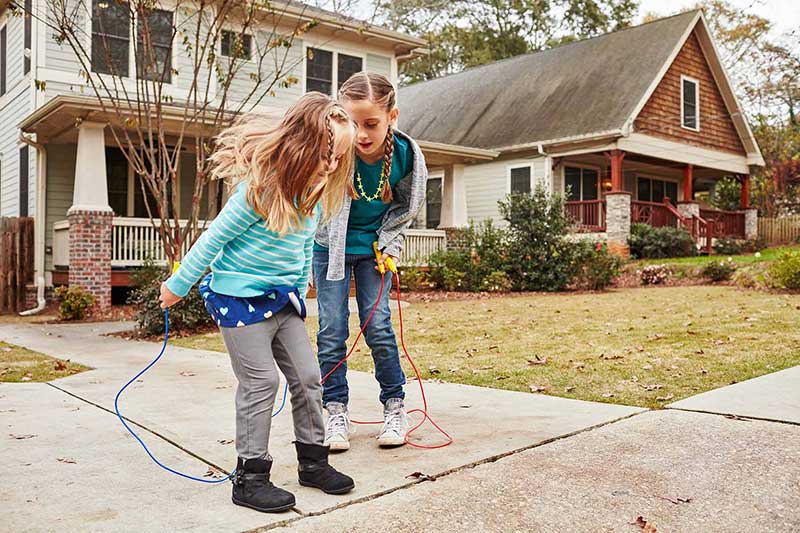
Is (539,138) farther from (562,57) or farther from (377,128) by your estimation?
(377,128)

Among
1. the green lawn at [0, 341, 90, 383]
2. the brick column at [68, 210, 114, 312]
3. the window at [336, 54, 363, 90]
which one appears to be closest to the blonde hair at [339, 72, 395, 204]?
the green lawn at [0, 341, 90, 383]

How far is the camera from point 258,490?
2654mm

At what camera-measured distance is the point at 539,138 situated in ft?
67.7

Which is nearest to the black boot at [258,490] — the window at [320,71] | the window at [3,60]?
the window at [320,71]

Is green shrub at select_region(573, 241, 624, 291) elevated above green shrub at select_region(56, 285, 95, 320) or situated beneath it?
elevated above

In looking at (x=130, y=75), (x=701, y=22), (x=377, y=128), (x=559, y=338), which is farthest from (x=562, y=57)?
(x=377, y=128)

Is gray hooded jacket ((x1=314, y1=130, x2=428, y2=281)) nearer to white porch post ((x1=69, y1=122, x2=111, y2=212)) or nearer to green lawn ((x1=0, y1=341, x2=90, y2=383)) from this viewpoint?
green lawn ((x1=0, y1=341, x2=90, y2=383))

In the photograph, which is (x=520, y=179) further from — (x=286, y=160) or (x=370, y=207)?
(x=286, y=160)

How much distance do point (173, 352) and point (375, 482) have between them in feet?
15.8

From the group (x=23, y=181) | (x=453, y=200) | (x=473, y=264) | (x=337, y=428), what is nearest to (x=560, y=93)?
(x=453, y=200)

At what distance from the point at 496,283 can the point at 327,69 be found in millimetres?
6500

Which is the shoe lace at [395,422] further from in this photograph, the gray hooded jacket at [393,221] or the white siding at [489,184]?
the white siding at [489,184]

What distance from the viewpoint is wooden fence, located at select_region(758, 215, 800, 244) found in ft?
81.1

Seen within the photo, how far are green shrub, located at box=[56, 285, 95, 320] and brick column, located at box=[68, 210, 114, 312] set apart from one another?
0.73 m
